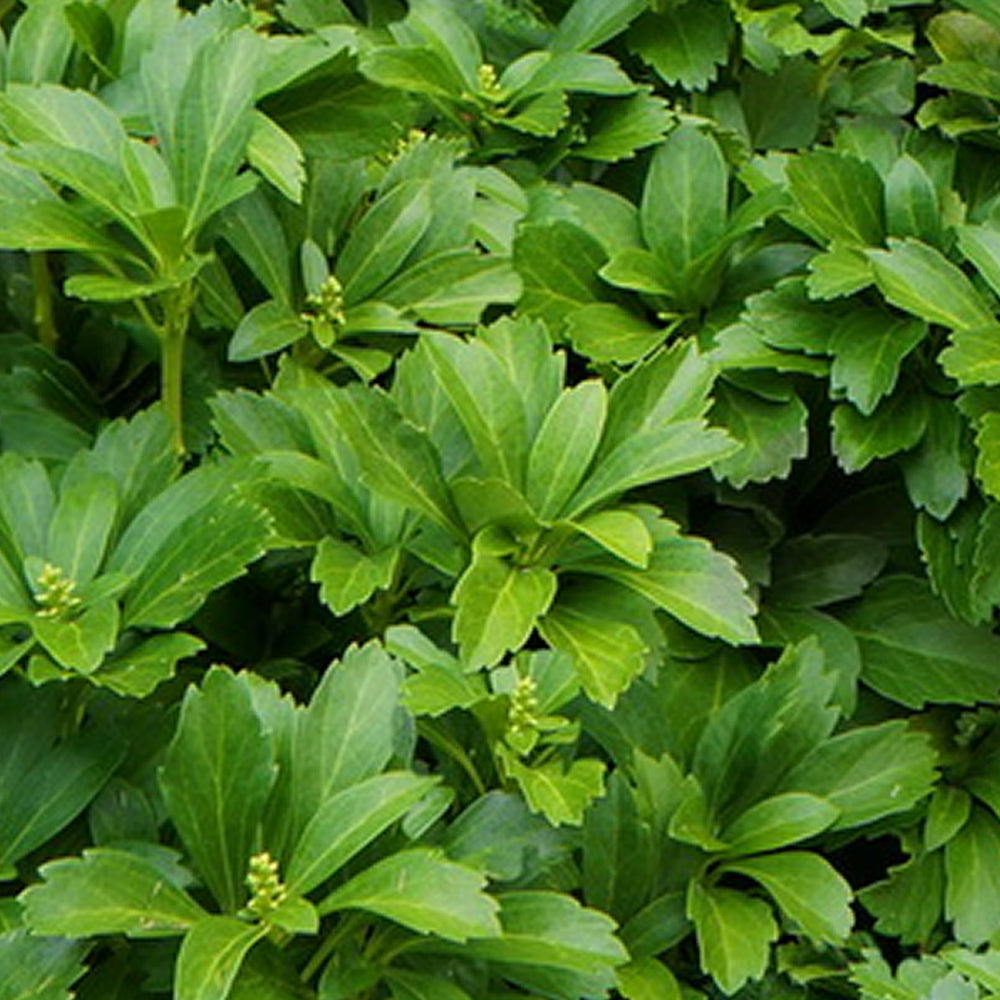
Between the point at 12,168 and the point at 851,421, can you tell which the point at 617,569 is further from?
the point at 12,168

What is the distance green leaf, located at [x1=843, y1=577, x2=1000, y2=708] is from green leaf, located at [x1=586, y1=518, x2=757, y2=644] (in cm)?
35

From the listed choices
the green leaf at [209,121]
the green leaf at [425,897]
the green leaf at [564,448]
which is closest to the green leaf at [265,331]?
the green leaf at [209,121]

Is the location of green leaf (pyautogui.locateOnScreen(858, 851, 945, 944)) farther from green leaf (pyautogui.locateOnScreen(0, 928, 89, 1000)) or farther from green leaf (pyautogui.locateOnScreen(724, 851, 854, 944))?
green leaf (pyautogui.locateOnScreen(0, 928, 89, 1000))

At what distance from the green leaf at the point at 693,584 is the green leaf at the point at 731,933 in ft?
0.79

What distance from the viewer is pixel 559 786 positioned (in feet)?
4.46

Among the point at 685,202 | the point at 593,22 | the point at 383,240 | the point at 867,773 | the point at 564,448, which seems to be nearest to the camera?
the point at 564,448

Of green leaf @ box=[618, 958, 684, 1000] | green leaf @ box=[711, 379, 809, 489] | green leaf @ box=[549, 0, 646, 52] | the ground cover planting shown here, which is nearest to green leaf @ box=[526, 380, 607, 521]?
the ground cover planting

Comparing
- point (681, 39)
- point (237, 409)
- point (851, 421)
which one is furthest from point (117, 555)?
point (681, 39)

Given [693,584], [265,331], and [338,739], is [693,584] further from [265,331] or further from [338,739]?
[265,331]

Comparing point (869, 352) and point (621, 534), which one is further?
point (869, 352)

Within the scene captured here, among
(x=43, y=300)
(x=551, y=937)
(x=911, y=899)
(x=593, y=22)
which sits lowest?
(x=911, y=899)

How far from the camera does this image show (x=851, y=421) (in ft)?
5.41

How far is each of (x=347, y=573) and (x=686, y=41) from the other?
79 cm

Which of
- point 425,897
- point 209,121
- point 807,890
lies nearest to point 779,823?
point 807,890
